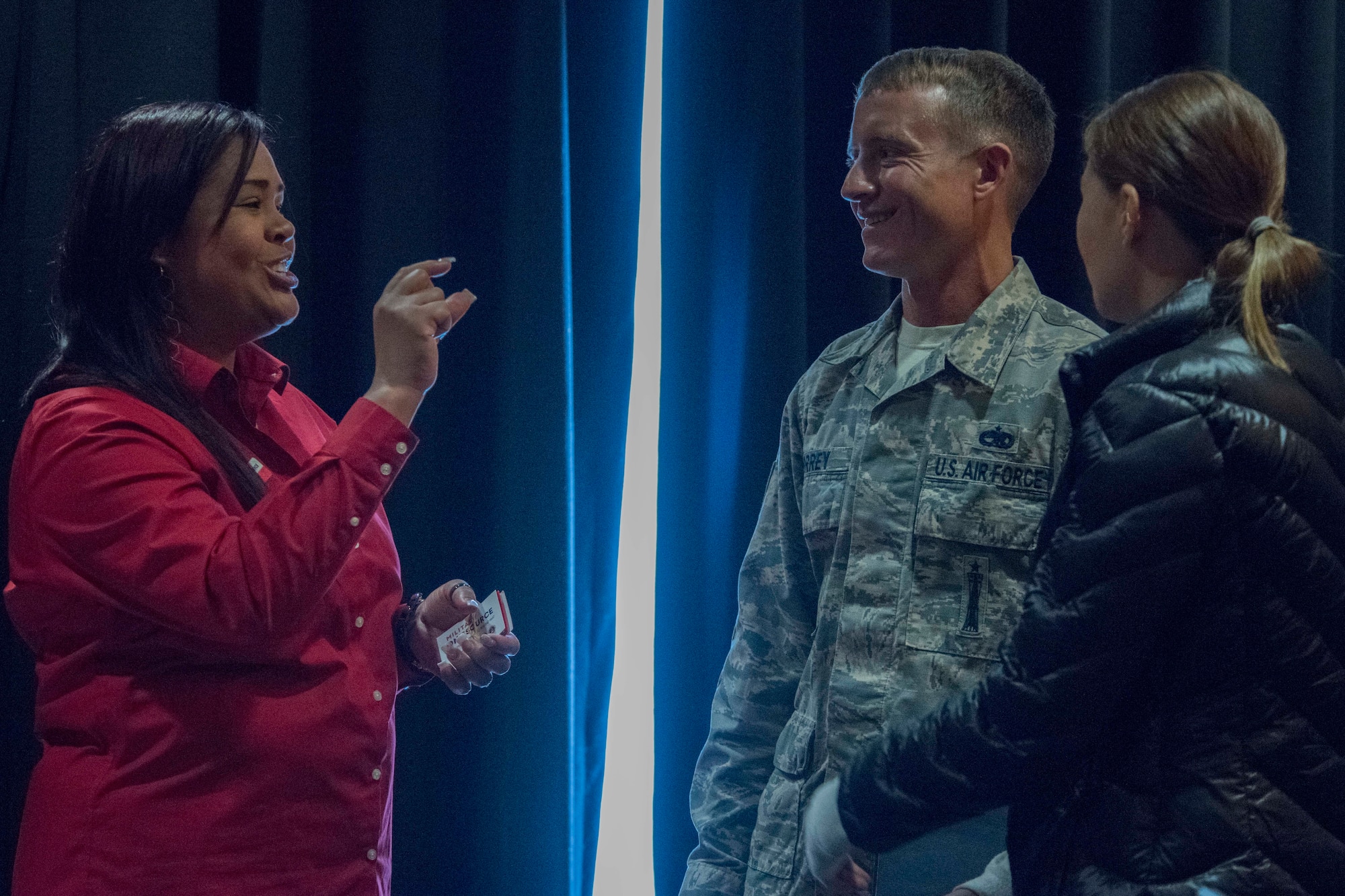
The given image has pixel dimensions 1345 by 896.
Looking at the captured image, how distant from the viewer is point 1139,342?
935mm

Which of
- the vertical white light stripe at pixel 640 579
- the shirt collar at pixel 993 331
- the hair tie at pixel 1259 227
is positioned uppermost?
the hair tie at pixel 1259 227

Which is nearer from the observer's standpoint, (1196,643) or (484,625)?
(1196,643)

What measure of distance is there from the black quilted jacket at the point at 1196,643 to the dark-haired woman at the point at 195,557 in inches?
25.2

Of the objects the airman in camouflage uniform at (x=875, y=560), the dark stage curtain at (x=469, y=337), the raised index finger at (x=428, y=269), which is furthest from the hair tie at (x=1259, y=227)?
the dark stage curtain at (x=469, y=337)

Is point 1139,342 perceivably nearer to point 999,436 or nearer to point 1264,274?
point 1264,274

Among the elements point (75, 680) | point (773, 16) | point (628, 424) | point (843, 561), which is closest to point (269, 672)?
point (75, 680)

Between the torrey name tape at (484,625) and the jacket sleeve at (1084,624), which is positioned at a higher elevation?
the jacket sleeve at (1084,624)

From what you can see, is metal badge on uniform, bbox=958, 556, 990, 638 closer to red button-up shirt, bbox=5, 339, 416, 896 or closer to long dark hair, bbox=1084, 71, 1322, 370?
long dark hair, bbox=1084, 71, 1322, 370

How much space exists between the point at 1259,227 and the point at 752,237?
47.4 inches

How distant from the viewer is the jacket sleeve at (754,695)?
135 centimetres

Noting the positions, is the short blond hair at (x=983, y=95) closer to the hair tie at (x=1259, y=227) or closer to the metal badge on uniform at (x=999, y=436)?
the metal badge on uniform at (x=999, y=436)

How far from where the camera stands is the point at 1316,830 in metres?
0.87

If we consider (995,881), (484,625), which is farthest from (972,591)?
(484,625)

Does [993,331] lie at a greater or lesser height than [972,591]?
greater
